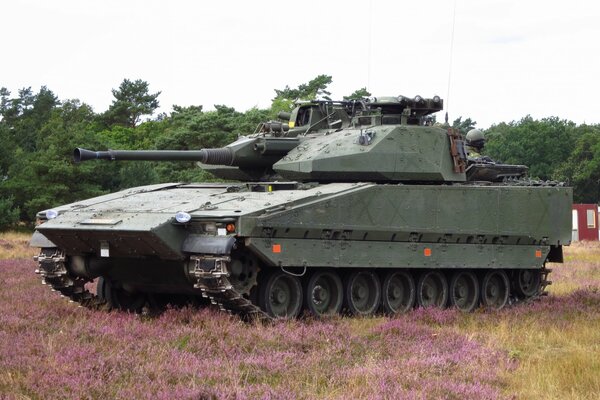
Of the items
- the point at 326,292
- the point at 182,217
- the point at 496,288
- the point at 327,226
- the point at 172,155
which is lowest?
the point at 496,288

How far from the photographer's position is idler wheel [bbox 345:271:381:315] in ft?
49.8

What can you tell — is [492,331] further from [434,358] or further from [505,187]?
[505,187]

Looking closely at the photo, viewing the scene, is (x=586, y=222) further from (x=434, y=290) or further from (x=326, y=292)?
(x=326, y=292)

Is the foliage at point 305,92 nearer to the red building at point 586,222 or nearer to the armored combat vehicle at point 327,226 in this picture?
the red building at point 586,222

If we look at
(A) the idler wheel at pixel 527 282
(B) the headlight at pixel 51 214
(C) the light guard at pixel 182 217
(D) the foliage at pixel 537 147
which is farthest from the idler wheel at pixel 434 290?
(D) the foliage at pixel 537 147

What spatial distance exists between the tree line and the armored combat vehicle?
51.3 feet

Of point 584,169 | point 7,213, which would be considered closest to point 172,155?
point 7,213

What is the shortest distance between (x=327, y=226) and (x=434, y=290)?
337 cm

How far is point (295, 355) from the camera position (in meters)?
10.8

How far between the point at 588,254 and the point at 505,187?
1747 cm

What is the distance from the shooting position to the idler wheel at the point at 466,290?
1694 cm

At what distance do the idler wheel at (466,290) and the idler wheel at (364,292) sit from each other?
1.96 m

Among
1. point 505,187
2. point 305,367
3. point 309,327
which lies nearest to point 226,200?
point 309,327

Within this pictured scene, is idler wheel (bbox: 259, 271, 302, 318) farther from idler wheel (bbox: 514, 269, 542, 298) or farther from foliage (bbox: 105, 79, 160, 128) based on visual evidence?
foliage (bbox: 105, 79, 160, 128)
